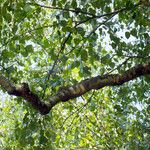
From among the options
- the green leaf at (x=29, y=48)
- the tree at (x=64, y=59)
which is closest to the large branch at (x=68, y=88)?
the tree at (x=64, y=59)

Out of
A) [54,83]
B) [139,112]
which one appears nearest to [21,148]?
[54,83]

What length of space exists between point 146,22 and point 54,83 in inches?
70.5

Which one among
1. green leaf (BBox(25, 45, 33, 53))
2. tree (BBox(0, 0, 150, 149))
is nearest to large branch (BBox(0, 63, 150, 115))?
tree (BBox(0, 0, 150, 149))

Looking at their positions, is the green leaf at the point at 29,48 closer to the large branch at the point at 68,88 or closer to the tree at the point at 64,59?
the tree at the point at 64,59

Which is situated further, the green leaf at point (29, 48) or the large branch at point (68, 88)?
the green leaf at point (29, 48)

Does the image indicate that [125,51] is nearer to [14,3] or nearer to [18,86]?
[14,3]

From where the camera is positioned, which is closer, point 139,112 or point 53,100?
point 53,100

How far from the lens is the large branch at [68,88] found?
13.7ft

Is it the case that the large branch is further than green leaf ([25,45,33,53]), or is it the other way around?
green leaf ([25,45,33,53])

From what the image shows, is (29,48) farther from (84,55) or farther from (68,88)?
(68,88)

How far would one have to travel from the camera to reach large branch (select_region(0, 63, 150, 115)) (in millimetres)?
4184

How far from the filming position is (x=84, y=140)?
12.3m

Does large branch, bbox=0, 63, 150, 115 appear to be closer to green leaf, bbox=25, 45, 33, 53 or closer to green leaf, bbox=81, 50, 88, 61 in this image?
green leaf, bbox=81, 50, 88, 61

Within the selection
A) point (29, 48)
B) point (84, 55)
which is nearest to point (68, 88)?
point (84, 55)
